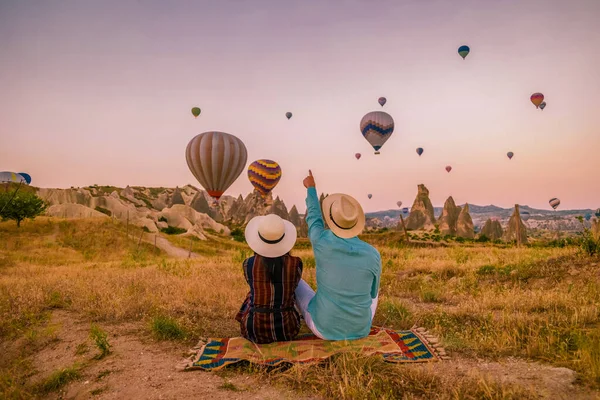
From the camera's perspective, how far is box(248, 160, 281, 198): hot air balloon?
74.5 feet

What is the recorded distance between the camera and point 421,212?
88.9 meters

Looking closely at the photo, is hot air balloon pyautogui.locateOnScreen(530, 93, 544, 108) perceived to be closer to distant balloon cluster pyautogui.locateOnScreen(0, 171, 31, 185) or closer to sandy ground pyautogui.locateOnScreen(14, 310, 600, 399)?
sandy ground pyautogui.locateOnScreen(14, 310, 600, 399)

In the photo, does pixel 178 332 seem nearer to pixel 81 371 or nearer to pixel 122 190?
pixel 81 371

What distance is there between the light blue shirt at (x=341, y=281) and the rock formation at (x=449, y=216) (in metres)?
77.2

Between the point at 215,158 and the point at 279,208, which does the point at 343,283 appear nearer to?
the point at 215,158

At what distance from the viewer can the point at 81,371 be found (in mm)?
5180

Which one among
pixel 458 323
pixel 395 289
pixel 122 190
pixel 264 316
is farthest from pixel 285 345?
pixel 122 190

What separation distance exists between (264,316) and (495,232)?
8637cm

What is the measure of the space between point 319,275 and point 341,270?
0.33 metres

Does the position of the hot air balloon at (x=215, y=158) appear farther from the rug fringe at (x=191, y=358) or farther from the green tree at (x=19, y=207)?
the green tree at (x=19, y=207)

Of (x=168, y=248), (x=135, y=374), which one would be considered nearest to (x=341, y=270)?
(x=135, y=374)

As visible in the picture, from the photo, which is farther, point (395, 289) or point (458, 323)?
point (395, 289)

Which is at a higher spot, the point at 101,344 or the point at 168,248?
the point at 101,344

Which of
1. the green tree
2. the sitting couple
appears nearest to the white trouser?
the sitting couple
